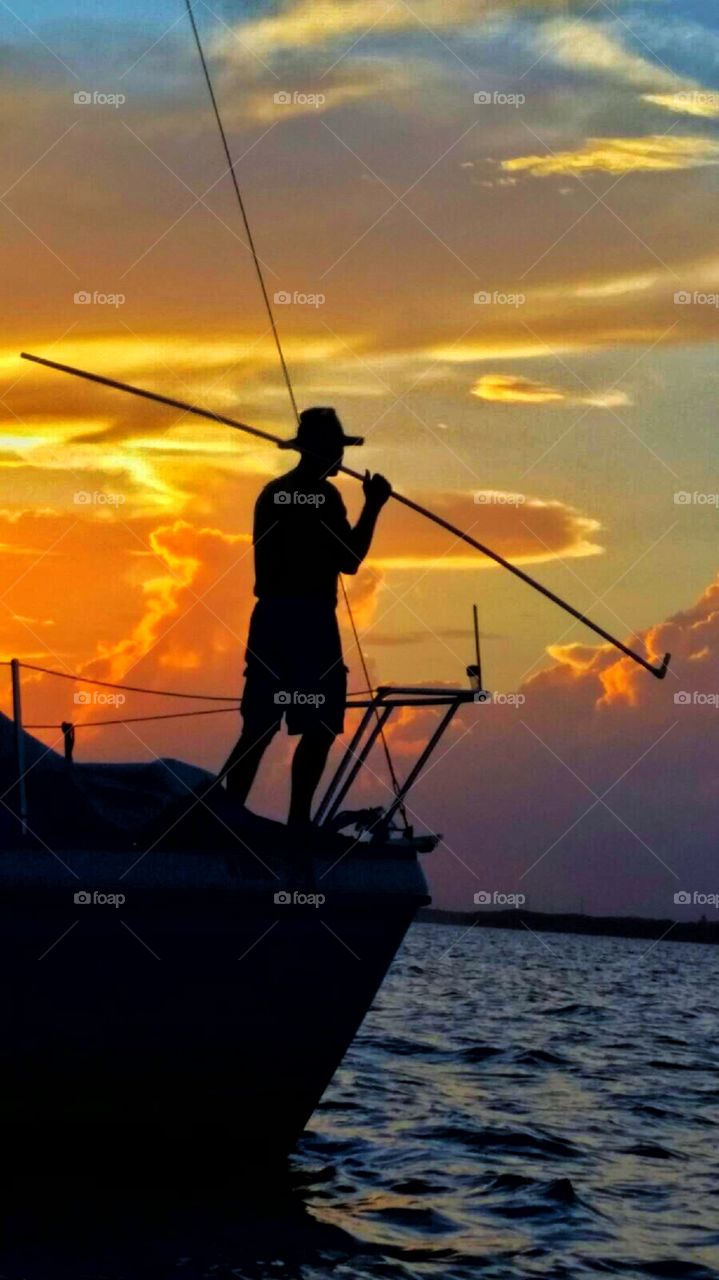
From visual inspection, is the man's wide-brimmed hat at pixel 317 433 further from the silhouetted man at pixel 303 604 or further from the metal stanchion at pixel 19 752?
the metal stanchion at pixel 19 752

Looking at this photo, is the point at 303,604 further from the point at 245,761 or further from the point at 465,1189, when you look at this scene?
the point at 465,1189

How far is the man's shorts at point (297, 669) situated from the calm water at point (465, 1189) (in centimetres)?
251

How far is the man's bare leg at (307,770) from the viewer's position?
8.99 metres

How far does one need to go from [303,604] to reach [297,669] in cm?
34

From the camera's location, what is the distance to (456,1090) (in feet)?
48.2

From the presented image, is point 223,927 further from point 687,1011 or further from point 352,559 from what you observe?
point 687,1011

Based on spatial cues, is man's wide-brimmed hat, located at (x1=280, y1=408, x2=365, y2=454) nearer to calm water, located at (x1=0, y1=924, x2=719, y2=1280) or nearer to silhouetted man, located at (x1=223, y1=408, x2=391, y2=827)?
silhouetted man, located at (x1=223, y1=408, x2=391, y2=827)

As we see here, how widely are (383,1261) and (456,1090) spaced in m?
6.73

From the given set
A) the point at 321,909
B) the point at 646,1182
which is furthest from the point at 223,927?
the point at 646,1182

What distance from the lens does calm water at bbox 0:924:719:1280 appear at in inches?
311

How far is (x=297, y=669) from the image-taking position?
8.99 meters

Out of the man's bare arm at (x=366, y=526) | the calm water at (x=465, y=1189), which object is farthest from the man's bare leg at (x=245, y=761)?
the calm water at (x=465, y=1189)

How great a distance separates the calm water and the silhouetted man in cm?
212

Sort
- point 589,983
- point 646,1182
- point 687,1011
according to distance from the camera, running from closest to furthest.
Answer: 1. point 646,1182
2. point 687,1011
3. point 589,983
